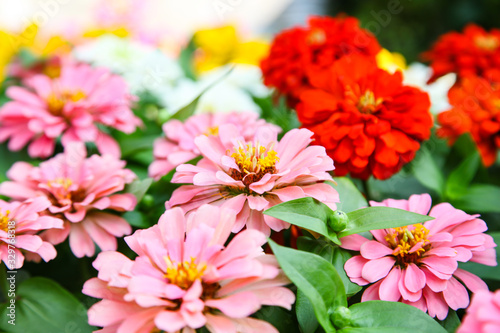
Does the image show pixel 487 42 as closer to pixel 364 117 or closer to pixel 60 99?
pixel 364 117

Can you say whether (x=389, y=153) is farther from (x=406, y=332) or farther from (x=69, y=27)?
(x=69, y=27)

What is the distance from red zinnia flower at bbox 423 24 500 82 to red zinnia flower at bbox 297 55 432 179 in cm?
28

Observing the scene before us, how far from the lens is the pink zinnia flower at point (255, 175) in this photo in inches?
15.0

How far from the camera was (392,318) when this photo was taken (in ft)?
1.10

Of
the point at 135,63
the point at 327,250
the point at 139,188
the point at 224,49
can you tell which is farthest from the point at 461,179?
the point at 224,49

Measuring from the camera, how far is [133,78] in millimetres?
841

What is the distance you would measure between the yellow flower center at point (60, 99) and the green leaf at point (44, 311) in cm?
26

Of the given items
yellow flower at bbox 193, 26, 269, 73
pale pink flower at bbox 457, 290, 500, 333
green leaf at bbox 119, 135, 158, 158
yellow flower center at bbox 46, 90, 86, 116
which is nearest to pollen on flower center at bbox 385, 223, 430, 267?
pale pink flower at bbox 457, 290, 500, 333

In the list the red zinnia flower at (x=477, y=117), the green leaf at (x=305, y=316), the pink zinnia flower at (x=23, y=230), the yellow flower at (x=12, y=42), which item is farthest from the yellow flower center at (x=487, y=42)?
the yellow flower at (x=12, y=42)

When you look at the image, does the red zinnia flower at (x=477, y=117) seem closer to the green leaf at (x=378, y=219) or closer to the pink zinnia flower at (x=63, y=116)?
the green leaf at (x=378, y=219)

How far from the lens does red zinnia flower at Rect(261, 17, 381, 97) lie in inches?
24.7

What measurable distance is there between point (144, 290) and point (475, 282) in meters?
0.29

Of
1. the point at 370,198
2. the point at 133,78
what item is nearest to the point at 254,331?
the point at 370,198

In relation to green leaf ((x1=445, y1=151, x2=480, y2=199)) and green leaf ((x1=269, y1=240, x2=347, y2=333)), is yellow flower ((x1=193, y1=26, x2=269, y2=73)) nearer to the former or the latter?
green leaf ((x1=445, y1=151, x2=480, y2=199))
